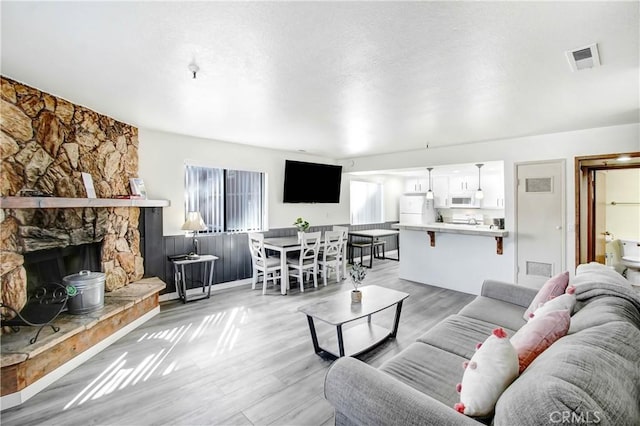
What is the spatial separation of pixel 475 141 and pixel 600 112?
1.64 m

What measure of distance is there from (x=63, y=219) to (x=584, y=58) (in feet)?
15.3

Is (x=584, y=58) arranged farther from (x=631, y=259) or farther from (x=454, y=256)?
(x=631, y=259)

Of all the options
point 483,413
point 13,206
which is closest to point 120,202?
point 13,206

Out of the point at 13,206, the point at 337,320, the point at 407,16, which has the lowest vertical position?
the point at 337,320

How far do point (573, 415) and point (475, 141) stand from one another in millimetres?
4643

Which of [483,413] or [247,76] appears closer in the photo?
[483,413]

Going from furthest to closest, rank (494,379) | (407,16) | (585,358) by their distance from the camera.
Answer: (407,16)
(494,379)
(585,358)

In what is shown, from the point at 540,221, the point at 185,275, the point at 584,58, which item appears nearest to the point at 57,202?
the point at 185,275

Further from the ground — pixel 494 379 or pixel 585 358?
pixel 585 358

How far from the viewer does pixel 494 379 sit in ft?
3.90

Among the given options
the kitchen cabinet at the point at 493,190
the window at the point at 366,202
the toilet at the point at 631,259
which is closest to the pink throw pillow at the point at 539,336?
the toilet at the point at 631,259

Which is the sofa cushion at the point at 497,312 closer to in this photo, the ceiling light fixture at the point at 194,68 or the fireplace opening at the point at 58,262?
the ceiling light fixture at the point at 194,68

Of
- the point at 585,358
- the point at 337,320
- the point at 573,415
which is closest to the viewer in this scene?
the point at 573,415

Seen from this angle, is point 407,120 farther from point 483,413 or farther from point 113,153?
point 113,153
